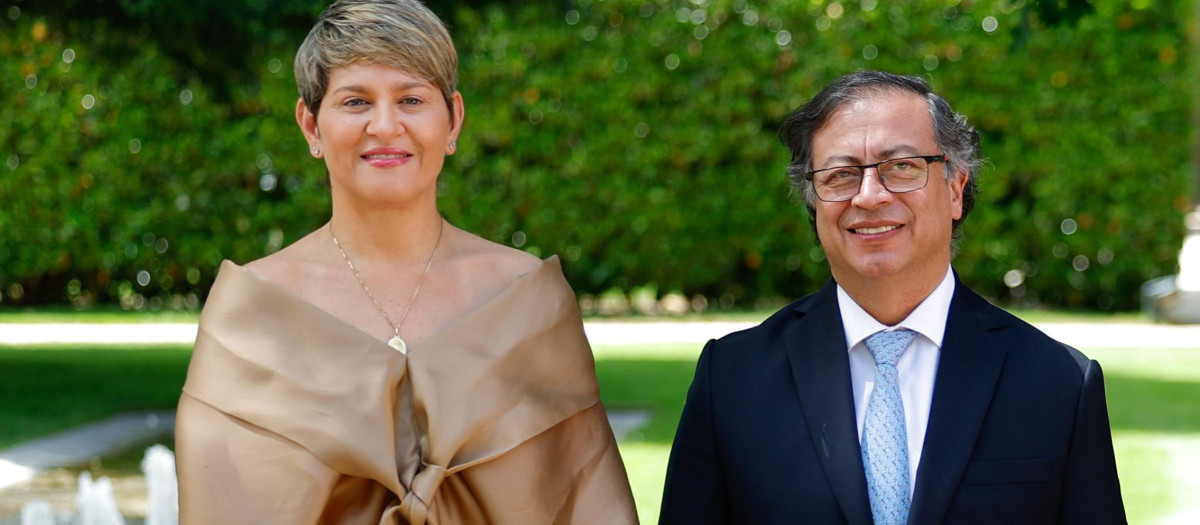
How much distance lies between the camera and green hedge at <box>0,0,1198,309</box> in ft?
38.0

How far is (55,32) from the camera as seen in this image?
7266 mm

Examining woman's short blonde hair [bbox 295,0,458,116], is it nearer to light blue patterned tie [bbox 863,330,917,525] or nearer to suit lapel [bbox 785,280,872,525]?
suit lapel [bbox 785,280,872,525]

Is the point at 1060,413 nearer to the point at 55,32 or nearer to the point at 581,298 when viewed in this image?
the point at 55,32

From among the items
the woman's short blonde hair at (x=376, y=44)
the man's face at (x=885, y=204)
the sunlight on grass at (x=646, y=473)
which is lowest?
the sunlight on grass at (x=646, y=473)

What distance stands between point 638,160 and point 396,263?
9.01 m

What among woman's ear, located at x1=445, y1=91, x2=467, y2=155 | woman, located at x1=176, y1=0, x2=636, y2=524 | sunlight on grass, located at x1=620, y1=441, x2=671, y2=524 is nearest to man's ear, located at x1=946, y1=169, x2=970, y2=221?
woman, located at x1=176, y1=0, x2=636, y2=524

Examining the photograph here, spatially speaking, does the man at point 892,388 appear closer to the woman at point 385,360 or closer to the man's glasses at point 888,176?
the man's glasses at point 888,176

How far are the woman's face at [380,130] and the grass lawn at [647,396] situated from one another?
289 centimetres

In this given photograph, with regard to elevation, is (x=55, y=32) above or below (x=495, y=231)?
above

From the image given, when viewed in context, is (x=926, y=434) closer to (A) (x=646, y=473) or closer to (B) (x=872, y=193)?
(B) (x=872, y=193)

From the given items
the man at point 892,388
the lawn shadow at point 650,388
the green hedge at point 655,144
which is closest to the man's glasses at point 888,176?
the man at point 892,388

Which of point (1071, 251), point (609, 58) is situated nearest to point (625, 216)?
point (609, 58)

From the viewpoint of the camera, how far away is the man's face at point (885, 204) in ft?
8.20

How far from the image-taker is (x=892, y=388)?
2.54 meters
